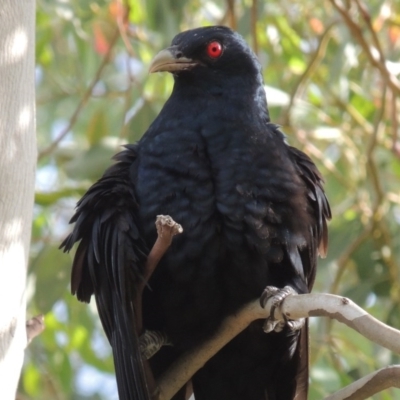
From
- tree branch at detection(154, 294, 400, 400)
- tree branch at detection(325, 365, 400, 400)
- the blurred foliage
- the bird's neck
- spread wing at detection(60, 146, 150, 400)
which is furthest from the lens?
the blurred foliage

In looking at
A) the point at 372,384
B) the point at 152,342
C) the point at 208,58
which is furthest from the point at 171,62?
the point at 372,384

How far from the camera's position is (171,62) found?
3092mm

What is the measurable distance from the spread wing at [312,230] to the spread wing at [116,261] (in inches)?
21.7

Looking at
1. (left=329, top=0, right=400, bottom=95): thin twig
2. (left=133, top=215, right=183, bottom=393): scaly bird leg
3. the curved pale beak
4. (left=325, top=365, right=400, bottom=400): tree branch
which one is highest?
(left=329, top=0, right=400, bottom=95): thin twig

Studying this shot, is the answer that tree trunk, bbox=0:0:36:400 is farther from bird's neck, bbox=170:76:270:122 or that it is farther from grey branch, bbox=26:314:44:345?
bird's neck, bbox=170:76:270:122

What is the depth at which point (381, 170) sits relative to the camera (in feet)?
15.0

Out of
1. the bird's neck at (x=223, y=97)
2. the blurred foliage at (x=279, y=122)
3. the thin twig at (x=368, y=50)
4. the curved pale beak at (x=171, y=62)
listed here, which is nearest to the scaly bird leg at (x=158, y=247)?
the bird's neck at (x=223, y=97)

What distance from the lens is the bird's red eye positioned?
314 centimetres

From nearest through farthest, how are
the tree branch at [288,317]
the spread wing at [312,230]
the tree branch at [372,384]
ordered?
the tree branch at [288,317] < the tree branch at [372,384] < the spread wing at [312,230]

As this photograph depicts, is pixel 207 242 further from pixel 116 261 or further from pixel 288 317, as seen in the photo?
pixel 288 317

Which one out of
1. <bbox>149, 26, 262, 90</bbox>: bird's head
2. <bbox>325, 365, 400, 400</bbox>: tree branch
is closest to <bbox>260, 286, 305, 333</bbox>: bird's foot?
<bbox>325, 365, 400, 400</bbox>: tree branch

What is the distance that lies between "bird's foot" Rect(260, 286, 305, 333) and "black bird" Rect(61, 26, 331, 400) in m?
0.06

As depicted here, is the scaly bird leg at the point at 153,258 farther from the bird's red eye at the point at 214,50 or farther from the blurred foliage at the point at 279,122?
the blurred foliage at the point at 279,122

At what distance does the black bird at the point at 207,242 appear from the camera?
262cm
